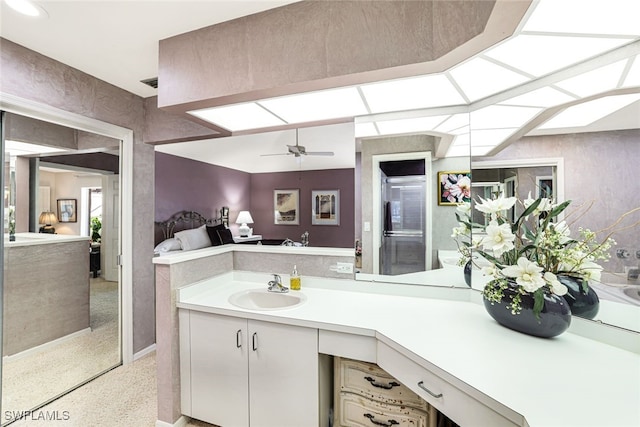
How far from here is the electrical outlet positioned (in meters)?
1.89

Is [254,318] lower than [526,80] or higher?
lower

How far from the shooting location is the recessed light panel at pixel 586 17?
88 cm

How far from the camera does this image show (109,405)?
1.89m

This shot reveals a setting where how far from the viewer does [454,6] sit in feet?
3.41

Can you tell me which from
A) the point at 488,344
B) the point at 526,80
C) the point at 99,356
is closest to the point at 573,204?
the point at 526,80

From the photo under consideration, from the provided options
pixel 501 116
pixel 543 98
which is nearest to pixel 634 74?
pixel 543 98

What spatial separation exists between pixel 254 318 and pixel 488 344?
112 cm

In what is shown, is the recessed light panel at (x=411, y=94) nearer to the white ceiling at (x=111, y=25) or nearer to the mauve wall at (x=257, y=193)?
the white ceiling at (x=111, y=25)

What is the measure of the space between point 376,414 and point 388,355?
404mm

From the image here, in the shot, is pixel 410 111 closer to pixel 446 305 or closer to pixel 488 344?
pixel 446 305

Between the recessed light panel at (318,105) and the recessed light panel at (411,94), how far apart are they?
8 cm

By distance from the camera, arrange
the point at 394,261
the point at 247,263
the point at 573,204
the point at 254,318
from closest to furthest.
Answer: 1. the point at 573,204
2. the point at 254,318
3. the point at 394,261
4. the point at 247,263

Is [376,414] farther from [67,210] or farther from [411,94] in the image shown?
[67,210]

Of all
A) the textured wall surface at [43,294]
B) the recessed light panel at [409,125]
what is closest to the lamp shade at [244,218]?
the textured wall surface at [43,294]
